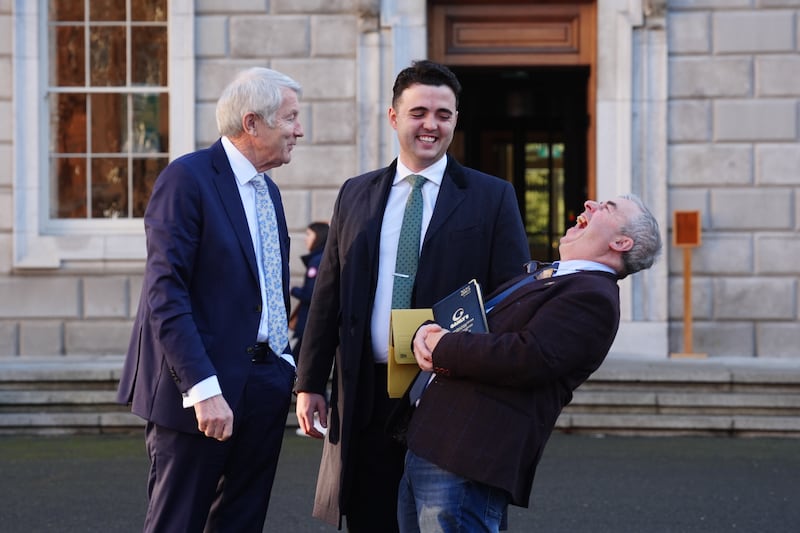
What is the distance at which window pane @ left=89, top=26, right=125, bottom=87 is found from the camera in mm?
12484

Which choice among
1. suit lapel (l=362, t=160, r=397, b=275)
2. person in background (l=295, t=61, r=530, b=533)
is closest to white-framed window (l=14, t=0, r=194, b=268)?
suit lapel (l=362, t=160, r=397, b=275)

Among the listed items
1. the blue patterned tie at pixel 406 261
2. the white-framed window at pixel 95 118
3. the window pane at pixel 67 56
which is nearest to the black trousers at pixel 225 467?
the blue patterned tie at pixel 406 261

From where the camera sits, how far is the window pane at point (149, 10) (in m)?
12.4

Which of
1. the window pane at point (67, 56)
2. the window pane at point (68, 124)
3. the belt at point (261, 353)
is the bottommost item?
the belt at point (261, 353)

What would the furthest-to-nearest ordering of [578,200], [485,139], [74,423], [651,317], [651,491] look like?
[485,139] < [578,200] < [651,317] < [74,423] < [651,491]

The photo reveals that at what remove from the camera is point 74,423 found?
10.4 meters

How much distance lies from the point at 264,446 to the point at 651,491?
14.0ft

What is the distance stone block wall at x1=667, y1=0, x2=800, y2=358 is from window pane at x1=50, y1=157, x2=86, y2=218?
5528 mm

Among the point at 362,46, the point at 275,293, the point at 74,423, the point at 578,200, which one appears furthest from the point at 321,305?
the point at 578,200

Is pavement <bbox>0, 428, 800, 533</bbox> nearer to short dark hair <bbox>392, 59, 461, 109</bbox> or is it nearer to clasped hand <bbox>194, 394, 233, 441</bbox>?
clasped hand <bbox>194, 394, 233, 441</bbox>

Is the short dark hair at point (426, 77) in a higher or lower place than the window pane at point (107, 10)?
lower

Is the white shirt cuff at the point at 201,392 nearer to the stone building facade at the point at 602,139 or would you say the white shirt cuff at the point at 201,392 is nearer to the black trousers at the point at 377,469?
the black trousers at the point at 377,469

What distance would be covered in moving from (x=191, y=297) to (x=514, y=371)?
111cm

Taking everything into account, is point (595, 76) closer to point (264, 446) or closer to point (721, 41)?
A: point (721, 41)
